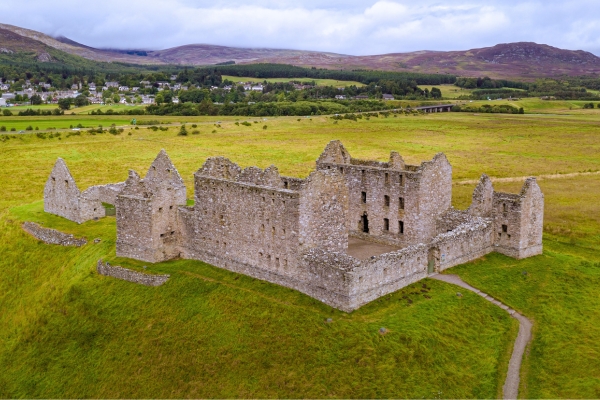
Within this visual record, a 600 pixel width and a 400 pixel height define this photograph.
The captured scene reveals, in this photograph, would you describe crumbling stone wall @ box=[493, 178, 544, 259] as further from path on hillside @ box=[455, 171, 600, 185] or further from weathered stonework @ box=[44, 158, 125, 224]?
path on hillside @ box=[455, 171, 600, 185]

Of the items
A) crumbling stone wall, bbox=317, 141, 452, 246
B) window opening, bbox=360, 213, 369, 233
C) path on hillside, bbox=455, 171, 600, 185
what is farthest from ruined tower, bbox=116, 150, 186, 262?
path on hillside, bbox=455, 171, 600, 185

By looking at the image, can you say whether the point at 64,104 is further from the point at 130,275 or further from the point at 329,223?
the point at 329,223

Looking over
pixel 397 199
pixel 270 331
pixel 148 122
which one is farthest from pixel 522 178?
pixel 148 122

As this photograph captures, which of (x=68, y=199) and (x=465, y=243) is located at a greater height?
(x=68, y=199)

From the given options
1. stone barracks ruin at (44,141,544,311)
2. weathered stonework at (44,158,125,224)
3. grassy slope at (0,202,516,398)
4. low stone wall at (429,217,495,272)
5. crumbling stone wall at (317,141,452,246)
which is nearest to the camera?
grassy slope at (0,202,516,398)

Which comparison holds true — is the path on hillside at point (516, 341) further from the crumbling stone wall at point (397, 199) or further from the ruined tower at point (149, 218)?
the ruined tower at point (149, 218)

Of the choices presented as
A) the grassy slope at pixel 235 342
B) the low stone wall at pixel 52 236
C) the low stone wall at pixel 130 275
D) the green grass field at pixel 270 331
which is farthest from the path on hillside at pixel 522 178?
the low stone wall at pixel 130 275
